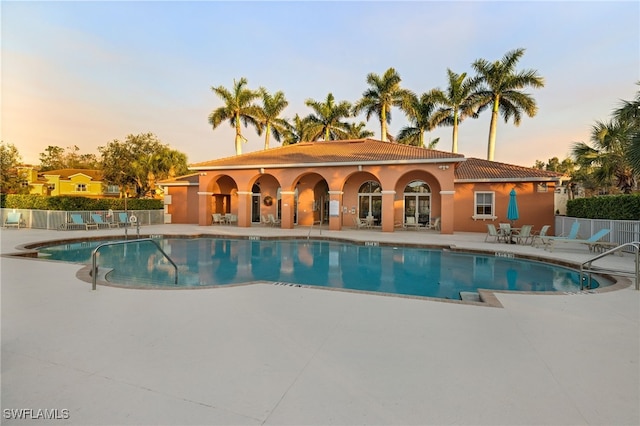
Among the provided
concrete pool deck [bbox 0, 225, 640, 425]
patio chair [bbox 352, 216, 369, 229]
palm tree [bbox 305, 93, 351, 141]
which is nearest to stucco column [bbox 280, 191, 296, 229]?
patio chair [bbox 352, 216, 369, 229]

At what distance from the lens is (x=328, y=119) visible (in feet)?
102

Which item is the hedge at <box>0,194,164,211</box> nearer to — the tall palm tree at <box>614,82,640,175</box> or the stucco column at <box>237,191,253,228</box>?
the stucco column at <box>237,191,253,228</box>

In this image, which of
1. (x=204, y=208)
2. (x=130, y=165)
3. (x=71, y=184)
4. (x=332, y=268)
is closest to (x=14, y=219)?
(x=204, y=208)

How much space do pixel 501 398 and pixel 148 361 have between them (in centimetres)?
315

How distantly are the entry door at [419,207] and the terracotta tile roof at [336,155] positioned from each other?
315 centimetres

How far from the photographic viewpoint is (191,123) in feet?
97.3

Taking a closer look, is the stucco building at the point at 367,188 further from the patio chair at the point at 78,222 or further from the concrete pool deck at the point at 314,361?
the concrete pool deck at the point at 314,361

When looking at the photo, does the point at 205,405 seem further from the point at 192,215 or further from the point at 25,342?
the point at 192,215

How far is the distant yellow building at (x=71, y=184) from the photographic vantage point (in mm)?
44781

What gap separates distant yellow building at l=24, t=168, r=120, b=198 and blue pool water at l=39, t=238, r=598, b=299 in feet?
127

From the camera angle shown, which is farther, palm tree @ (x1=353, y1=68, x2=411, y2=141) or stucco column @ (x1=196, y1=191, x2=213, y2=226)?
palm tree @ (x1=353, y1=68, x2=411, y2=141)

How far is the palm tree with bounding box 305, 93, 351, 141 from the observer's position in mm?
30781

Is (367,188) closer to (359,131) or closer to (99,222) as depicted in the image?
(99,222)
